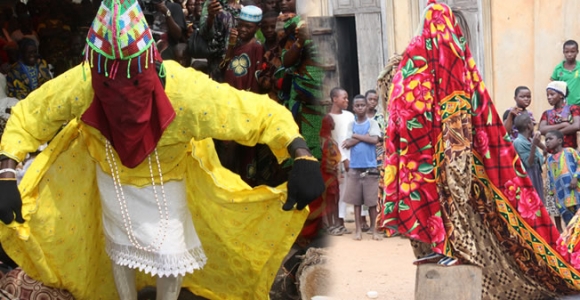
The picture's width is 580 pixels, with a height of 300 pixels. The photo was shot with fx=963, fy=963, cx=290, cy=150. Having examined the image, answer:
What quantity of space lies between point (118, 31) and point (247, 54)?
198 centimetres

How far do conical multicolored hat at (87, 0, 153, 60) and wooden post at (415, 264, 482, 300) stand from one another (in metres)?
2.30

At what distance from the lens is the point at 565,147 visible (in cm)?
1004

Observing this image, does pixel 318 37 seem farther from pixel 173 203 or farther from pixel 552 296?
pixel 552 296

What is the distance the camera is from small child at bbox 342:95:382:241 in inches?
410

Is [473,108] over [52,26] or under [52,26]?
under

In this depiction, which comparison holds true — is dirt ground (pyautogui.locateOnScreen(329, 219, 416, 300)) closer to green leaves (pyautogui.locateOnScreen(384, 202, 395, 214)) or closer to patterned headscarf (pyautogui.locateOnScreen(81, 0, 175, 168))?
green leaves (pyautogui.locateOnScreen(384, 202, 395, 214))

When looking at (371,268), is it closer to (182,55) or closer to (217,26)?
(182,55)

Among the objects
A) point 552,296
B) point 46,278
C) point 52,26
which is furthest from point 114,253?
point 52,26

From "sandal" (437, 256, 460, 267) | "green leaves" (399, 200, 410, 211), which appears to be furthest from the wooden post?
"green leaves" (399, 200, 410, 211)

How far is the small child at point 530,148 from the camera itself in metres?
9.66

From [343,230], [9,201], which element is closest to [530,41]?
[343,230]

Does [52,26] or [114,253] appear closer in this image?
[114,253]

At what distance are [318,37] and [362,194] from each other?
4022 mm

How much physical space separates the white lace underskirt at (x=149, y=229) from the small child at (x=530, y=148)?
5091 mm
